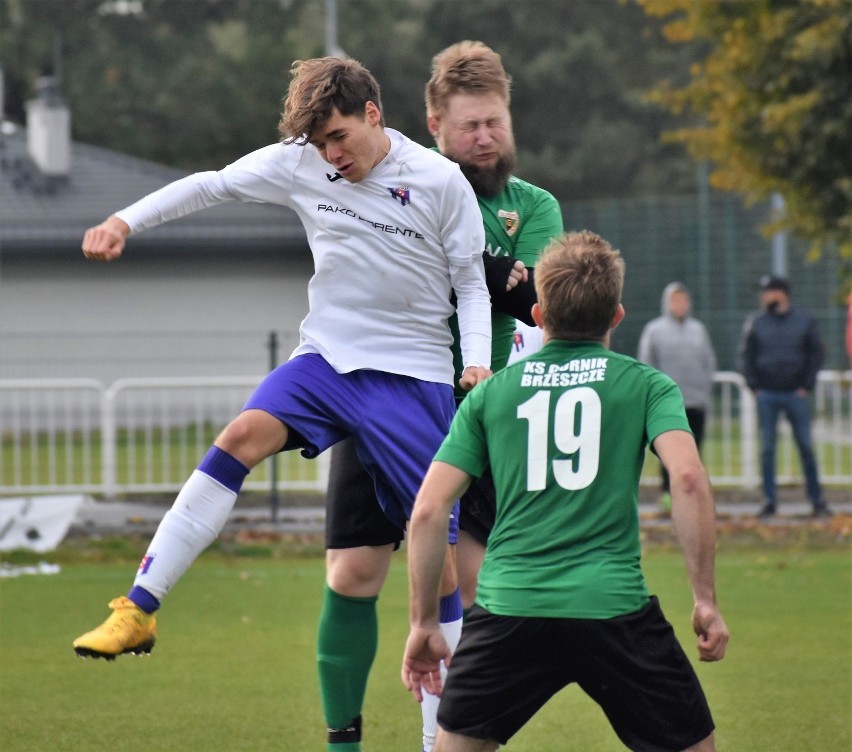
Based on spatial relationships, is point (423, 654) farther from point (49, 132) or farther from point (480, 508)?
point (49, 132)

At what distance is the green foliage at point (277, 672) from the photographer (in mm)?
6023

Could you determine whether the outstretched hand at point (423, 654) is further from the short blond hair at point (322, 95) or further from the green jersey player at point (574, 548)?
the short blond hair at point (322, 95)

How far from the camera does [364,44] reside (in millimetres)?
45438

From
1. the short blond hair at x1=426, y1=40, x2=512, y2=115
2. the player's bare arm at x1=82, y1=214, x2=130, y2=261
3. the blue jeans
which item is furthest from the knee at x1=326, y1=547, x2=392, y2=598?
the blue jeans

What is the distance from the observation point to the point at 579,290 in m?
3.86

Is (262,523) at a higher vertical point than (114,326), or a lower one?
lower

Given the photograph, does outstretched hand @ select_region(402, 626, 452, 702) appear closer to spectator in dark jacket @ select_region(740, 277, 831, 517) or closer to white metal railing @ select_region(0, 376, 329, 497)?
spectator in dark jacket @ select_region(740, 277, 831, 517)

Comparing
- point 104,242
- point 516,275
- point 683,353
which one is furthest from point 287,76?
point 104,242

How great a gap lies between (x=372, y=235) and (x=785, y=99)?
1078 centimetres

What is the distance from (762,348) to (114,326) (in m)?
19.0

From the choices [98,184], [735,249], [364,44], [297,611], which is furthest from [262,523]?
[364,44]

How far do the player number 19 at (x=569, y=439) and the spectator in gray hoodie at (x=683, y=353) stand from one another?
10.6m

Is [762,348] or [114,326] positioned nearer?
[762,348]

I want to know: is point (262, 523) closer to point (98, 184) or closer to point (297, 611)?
point (297, 611)
